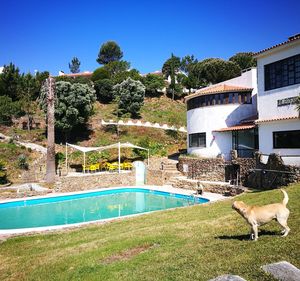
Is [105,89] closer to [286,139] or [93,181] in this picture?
[93,181]

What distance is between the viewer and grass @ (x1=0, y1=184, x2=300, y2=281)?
19.9ft

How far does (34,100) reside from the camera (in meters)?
57.1

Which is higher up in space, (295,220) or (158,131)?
(158,131)

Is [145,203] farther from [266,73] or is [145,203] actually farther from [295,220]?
[295,220]

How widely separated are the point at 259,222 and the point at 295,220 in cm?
188

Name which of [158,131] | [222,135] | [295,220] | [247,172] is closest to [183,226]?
[295,220]

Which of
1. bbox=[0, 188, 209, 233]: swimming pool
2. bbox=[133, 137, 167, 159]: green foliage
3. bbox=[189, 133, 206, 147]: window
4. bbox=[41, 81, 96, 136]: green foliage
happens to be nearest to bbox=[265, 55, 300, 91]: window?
bbox=[189, 133, 206, 147]: window

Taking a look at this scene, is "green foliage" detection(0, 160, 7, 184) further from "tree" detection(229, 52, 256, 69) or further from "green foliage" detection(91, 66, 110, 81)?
"tree" detection(229, 52, 256, 69)

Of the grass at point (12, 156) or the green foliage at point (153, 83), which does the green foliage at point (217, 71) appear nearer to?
the green foliage at point (153, 83)

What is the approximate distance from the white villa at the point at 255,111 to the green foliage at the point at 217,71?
3342cm

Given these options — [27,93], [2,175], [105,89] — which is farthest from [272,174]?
[105,89]

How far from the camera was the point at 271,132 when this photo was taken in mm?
21375

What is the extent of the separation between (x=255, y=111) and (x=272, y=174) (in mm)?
10359

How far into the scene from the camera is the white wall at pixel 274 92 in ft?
64.8
